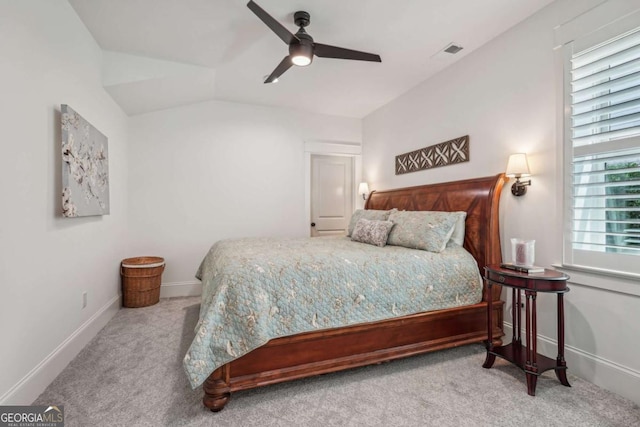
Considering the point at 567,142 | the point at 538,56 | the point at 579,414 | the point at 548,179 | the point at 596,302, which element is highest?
the point at 538,56

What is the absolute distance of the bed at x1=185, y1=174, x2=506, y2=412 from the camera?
1694 mm

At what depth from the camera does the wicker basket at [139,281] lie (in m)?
3.43

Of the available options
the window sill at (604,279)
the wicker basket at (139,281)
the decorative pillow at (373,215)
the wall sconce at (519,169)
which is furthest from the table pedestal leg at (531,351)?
the wicker basket at (139,281)

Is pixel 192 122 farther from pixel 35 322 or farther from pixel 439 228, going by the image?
pixel 439 228

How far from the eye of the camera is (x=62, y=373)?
2059 mm

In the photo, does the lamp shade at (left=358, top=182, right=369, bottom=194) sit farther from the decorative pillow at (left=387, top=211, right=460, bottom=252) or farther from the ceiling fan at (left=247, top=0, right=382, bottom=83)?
the ceiling fan at (left=247, top=0, right=382, bottom=83)

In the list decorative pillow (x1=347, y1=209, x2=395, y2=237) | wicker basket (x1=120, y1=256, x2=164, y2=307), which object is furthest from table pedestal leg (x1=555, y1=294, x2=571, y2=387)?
wicker basket (x1=120, y1=256, x2=164, y2=307)

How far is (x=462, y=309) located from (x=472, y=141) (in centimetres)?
167

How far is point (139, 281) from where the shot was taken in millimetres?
3453

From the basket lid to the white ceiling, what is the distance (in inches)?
73.2

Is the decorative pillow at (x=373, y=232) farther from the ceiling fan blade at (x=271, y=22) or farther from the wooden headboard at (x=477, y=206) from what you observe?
the ceiling fan blade at (x=271, y=22)

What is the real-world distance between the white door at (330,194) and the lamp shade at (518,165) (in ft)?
9.48

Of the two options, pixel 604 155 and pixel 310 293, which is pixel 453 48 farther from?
pixel 310 293

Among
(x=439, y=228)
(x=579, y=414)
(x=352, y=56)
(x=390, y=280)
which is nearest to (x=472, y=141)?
(x=439, y=228)
